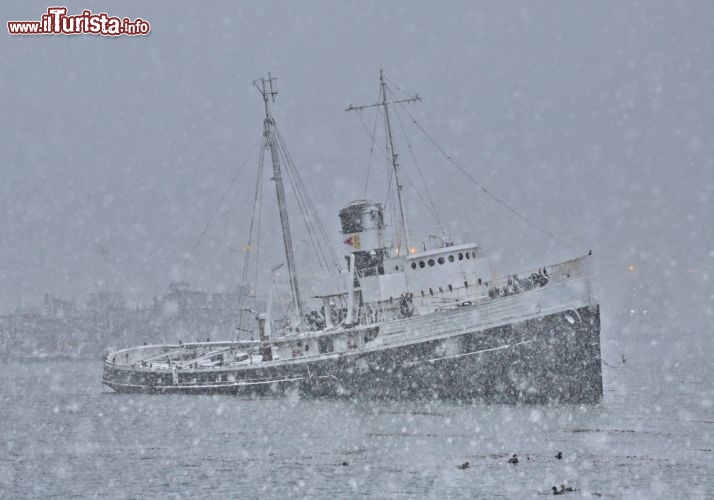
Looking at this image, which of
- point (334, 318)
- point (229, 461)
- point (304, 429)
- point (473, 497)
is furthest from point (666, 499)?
point (334, 318)

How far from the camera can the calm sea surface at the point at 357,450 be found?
31.1 m

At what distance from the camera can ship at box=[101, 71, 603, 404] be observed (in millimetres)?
46375

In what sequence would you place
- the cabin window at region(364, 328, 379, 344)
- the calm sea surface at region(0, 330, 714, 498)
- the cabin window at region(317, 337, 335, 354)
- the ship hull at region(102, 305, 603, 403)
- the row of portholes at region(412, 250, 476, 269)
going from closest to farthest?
the calm sea surface at region(0, 330, 714, 498), the ship hull at region(102, 305, 603, 403), the cabin window at region(364, 328, 379, 344), the row of portholes at region(412, 250, 476, 269), the cabin window at region(317, 337, 335, 354)

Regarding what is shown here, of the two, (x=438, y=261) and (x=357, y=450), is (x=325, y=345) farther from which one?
(x=357, y=450)

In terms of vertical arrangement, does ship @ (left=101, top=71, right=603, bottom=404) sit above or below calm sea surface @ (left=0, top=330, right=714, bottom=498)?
above

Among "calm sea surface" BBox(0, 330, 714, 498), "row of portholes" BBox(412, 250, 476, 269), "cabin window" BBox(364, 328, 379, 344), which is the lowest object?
"calm sea surface" BBox(0, 330, 714, 498)

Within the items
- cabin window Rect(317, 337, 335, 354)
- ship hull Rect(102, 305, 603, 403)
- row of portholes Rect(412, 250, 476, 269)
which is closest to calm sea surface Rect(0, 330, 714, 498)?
ship hull Rect(102, 305, 603, 403)

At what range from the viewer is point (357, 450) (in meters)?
38.2

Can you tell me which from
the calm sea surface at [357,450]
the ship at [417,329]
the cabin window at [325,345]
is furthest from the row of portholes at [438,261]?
the calm sea surface at [357,450]

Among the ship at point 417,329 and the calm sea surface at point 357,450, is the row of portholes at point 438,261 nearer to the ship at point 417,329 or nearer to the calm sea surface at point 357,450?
the ship at point 417,329

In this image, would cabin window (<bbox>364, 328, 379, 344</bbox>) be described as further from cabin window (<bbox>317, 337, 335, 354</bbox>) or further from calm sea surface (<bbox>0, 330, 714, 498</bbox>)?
calm sea surface (<bbox>0, 330, 714, 498</bbox>)

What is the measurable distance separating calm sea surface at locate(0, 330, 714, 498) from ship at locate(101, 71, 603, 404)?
4.15 ft

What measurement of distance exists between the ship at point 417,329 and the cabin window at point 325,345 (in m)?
0.06

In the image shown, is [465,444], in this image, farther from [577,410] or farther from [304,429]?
[577,410]
